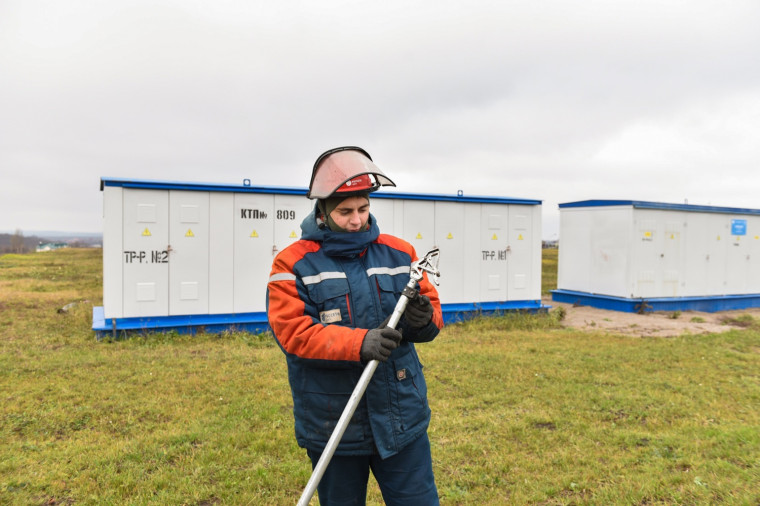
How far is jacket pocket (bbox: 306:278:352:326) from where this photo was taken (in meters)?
2.01

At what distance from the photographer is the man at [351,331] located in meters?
1.98

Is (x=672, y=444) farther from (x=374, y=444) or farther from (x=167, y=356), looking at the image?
(x=167, y=356)

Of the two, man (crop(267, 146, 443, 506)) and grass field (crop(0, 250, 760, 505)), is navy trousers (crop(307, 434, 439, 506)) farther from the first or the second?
grass field (crop(0, 250, 760, 505))

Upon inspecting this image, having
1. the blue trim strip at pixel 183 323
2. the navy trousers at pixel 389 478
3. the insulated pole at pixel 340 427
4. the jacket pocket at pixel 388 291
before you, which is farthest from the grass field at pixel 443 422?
the jacket pocket at pixel 388 291

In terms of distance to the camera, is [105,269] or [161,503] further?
[105,269]

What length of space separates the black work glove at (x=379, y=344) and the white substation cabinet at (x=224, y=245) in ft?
22.5

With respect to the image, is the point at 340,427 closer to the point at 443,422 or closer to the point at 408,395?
the point at 408,395

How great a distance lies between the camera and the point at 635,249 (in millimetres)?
11891

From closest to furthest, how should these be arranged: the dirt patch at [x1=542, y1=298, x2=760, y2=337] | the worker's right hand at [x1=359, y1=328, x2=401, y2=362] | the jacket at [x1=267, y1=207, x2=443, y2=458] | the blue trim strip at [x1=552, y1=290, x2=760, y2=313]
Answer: the worker's right hand at [x1=359, y1=328, x2=401, y2=362], the jacket at [x1=267, y1=207, x2=443, y2=458], the dirt patch at [x1=542, y1=298, x2=760, y2=337], the blue trim strip at [x1=552, y1=290, x2=760, y2=313]

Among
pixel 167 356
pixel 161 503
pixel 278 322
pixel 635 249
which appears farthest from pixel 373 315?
pixel 635 249

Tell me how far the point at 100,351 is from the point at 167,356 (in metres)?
1.08

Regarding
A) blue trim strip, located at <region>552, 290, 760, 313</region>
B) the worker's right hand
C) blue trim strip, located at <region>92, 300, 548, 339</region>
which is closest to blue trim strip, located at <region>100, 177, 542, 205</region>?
blue trim strip, located at <region>92, 300, 548, 339</region>

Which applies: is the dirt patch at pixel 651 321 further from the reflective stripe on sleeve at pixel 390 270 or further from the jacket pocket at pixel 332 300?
the jacket pocket at pixel 332 300

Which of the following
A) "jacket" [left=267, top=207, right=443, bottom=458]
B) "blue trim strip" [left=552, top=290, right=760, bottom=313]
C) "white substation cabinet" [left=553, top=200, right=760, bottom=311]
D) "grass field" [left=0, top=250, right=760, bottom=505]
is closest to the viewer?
"jacket" [left=267, top=207, right=443, bottom=458]
